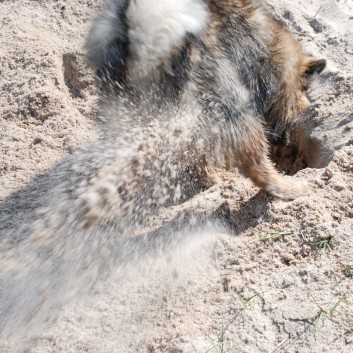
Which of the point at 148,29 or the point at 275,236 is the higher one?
the point at 148,29

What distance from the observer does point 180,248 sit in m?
2.71

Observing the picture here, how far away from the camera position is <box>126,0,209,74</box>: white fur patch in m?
3.32

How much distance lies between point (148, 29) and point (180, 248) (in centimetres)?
151

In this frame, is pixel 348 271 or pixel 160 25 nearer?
pixel 348 271

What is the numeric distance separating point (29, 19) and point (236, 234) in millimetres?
2520

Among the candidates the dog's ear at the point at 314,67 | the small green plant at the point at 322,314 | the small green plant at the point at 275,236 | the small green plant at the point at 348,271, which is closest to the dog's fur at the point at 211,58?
the dog's ear at the point at 314,67

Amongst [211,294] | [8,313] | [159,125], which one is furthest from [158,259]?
[159,125]

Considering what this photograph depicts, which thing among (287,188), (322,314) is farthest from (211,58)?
(322,314)

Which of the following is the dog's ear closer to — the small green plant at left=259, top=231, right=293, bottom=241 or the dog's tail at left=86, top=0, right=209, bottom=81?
the dog's tail at left=86, top=0, right=209, bottom=81

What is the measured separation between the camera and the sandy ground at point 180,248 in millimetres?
2240

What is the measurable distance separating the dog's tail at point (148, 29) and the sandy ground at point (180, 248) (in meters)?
0.42

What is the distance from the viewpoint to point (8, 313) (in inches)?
94.6

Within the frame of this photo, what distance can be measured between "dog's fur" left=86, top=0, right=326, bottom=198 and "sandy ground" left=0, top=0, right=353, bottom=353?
0.34 metres

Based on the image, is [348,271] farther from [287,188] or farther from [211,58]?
[211,58]
